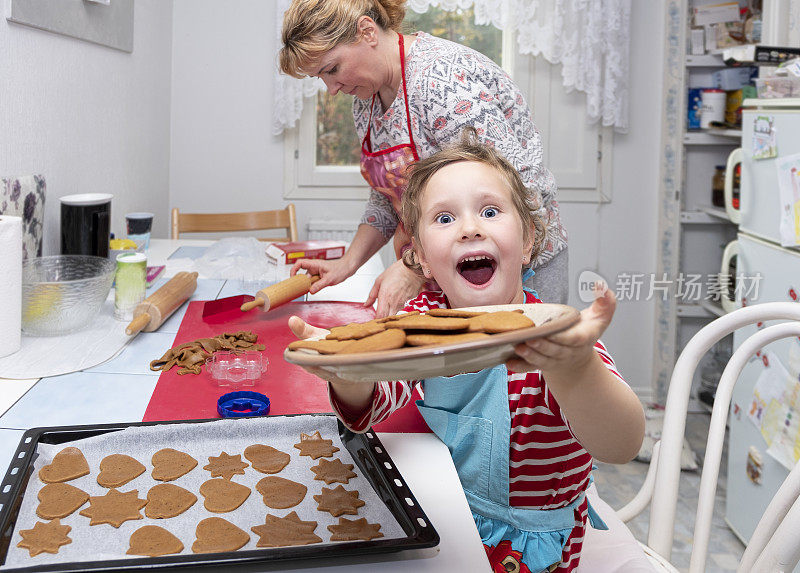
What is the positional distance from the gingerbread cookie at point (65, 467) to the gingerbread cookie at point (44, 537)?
10 centimetres

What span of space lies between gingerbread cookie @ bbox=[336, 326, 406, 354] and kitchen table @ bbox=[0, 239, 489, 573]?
208 millimetres

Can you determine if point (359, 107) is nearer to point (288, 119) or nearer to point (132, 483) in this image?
point (132, 483)

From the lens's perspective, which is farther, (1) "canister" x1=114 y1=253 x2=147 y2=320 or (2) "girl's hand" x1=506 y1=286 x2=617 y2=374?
(1) "canister" x1=114 y1=253 x2=147 y2=320

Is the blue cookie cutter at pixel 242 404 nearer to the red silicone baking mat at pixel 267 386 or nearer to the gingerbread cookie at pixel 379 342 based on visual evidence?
the red silicone baking mat at pixel 267 386

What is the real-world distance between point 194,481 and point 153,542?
131 mm

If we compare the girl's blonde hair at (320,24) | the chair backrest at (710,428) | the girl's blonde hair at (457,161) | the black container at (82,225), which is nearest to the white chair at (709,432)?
the chair backrest at (710,428)

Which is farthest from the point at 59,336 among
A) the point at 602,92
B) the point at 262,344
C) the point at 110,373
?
the point at 602,92

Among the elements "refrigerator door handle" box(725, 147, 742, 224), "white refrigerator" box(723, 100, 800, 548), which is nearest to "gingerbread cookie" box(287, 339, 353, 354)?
"white refrigerator" box(723, 100, 800, 548)

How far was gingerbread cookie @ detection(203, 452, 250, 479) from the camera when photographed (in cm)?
90

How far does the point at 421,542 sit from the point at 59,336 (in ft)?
3.34

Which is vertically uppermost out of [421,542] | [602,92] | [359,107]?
[602,92]

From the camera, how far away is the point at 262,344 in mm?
1500

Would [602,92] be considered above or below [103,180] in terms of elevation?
above

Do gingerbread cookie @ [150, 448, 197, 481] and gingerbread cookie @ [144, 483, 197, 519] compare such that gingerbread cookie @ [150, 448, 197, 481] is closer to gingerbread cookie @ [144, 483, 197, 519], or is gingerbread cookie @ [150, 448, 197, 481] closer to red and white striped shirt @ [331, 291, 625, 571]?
gingerbread cookie @ [144, 483, 197, 519]
